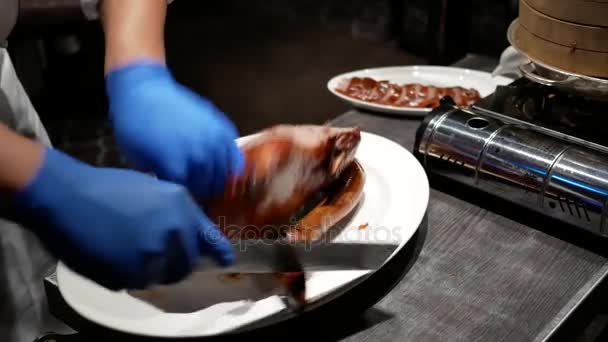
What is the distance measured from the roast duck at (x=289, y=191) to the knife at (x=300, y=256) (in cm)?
5

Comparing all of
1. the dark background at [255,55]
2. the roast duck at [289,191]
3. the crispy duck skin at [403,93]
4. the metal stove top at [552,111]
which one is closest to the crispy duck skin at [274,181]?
the roast duck at [289,191]

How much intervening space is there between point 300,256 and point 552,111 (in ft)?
2.04

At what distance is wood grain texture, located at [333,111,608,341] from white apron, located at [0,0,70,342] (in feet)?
2.43

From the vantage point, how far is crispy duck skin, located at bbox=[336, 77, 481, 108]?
1480mm

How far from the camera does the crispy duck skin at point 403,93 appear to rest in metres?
1.48

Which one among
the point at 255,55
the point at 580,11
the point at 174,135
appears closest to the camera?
the point at 174,135

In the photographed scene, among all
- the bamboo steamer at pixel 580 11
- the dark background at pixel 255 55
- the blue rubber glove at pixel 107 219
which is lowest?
the dark background at pixel 255 55

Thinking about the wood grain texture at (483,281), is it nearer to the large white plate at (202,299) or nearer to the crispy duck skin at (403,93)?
the large white plate at (202,299)

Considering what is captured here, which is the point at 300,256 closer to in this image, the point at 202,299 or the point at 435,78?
the point at 202,299

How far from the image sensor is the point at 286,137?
99 cm

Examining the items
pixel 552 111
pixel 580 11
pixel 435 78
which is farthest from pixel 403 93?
pixel 580 11

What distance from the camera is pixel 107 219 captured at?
2.35 feet

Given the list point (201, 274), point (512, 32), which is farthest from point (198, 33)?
point (201, 274)

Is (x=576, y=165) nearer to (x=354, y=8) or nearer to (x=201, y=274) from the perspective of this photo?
(x=201, y=274)
